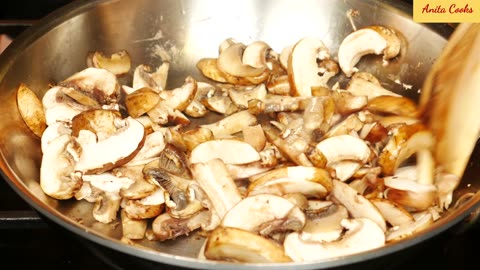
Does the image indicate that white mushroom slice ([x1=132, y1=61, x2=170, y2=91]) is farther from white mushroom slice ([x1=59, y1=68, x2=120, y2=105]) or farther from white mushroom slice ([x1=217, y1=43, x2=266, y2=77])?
white mushroom slice ([x1=217, y1=43, x2=266, y2=77])

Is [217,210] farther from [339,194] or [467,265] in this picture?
[467,265]

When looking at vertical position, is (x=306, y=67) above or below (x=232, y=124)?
above

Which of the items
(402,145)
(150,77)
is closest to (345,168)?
(402,145)

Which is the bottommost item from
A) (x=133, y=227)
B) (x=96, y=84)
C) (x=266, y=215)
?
(x=133, y=227)

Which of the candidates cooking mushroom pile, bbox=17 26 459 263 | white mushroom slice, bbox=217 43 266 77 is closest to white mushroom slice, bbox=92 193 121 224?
cooking mushroom pile, bbox=17 26 459 263

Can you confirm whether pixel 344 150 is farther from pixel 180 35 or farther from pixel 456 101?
pixel 180 35

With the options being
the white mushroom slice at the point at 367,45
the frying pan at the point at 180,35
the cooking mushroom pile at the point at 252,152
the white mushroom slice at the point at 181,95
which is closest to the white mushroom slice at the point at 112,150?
the cooking mushroom pile at the point at 252,152

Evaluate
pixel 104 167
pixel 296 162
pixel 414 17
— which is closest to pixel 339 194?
pixel 296 162
